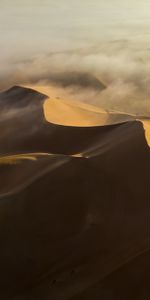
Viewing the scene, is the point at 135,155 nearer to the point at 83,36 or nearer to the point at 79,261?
the point at 79,261

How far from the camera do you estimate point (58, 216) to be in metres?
4.22

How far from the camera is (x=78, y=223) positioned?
414cm

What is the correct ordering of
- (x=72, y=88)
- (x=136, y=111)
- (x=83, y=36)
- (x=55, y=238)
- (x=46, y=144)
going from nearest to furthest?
(x=55, y=238) → (x=46, y=144) → (x=136, y=111) → (x=72, y=88) → (x=83, y=36)

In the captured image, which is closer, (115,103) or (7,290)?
(7,290)

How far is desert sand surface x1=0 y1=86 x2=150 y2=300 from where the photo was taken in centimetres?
362

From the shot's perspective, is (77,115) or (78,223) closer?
(78,223)

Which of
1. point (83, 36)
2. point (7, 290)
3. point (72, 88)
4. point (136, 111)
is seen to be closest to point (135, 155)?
point (7, 290)

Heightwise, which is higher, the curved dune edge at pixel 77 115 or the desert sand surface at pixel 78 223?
the desert sand surface at pixel 78 223

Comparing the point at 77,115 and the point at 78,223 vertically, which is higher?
the point at 78,223

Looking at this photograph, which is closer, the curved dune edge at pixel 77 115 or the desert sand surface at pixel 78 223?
the desert sand surface at pixel 78 223

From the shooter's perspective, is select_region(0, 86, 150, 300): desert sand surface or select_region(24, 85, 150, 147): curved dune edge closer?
select_region(0, 86, 150, 300): desert sand surface

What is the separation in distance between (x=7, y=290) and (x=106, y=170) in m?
1.74

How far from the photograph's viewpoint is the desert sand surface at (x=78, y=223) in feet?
11.9

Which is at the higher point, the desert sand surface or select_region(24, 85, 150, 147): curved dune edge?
the desert sand surface
